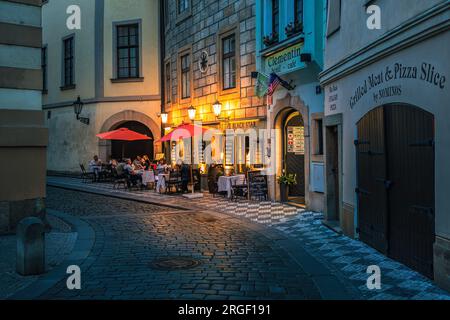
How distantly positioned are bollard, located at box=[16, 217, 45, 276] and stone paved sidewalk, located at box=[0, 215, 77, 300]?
0.12 metres

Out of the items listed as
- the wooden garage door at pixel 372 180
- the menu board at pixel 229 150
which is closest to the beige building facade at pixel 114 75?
the menu board at pixel 229 150

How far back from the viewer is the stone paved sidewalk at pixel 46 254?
6043mm

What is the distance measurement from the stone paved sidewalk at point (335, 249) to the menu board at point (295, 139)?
1860 mm

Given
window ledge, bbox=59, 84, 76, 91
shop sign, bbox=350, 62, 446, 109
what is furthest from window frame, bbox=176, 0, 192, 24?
shop sign, bbox=350, 62, 446, 109

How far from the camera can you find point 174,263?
714cm

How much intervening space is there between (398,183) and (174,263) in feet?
11.4

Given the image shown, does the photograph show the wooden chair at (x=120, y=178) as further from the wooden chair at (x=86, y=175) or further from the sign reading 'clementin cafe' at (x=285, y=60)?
the sign reading 'clementin cafe' at (x=285, y=60)

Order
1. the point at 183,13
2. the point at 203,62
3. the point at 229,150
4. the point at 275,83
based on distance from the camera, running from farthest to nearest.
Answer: the point at 183,13
the point at 203,62
the point at 229,150
the point at 275,83

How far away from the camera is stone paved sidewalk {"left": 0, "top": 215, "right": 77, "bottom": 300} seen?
6043mm

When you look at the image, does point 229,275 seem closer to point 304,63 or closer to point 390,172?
point 390,172

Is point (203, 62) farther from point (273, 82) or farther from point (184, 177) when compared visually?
point (273, 82)

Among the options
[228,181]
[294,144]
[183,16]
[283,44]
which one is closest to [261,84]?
[283,44]

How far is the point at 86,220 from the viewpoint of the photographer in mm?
11547
